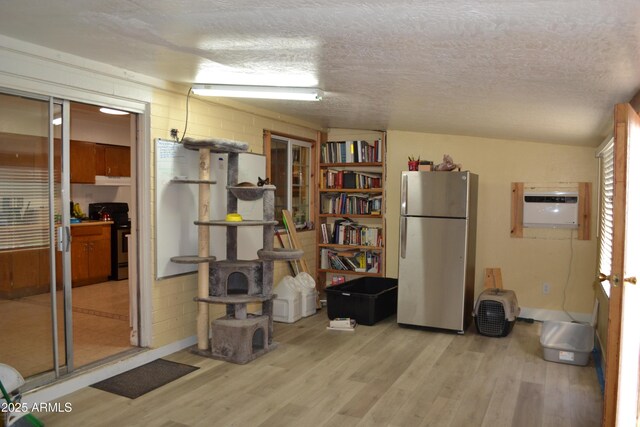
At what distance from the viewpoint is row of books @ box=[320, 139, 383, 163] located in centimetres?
610

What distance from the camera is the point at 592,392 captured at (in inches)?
135

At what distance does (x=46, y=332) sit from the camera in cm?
329

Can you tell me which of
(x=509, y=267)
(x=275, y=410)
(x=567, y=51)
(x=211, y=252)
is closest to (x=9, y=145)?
(x=211, y=252)

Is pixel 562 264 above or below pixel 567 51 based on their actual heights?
below

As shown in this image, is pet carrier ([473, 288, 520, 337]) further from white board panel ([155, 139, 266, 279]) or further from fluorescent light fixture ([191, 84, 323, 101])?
fluorescent light fixture ([191, 84, 323, 101])

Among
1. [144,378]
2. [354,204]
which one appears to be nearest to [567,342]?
[354,204]

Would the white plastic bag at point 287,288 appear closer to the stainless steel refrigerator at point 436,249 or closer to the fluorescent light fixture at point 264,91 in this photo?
the stainless steel refrigerator at point 436,249

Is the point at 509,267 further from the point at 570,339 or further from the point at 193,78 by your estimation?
the point at 193,78

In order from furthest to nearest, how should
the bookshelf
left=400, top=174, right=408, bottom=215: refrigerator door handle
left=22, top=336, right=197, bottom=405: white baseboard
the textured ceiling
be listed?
the bookshelf, left=400, top=174, right=408, bottom=215: refrigerator door handle, left=22, top=336, right=197, bottom=405: white baseboard, the textured ceiling

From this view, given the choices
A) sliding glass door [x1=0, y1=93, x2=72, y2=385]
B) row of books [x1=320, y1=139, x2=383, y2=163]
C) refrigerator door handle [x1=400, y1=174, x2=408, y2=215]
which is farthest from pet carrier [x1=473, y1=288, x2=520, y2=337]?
sliding glass door [x1=0, y1=93, x2=72, y2=385]

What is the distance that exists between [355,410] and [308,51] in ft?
Result: 7.33

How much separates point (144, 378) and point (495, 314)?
3.25 meters

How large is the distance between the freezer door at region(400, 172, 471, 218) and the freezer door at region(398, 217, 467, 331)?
83mm

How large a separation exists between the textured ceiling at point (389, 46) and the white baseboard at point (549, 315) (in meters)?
2.19
